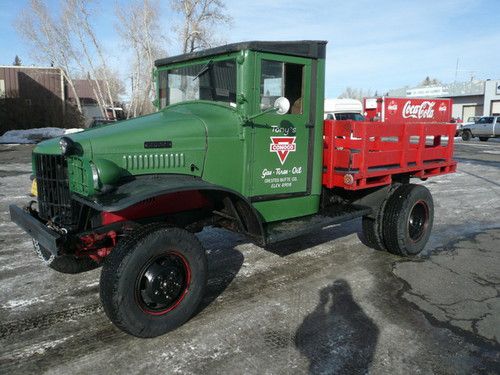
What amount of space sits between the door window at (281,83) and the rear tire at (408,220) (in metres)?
1.75

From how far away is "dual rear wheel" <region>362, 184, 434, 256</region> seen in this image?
5051 millimetres

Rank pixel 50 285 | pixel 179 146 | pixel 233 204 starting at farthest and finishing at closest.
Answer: pixel 50 285 < pixel 233 204 < pixel 179 146

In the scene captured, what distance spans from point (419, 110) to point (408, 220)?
1453 mm

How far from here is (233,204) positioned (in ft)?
12.6

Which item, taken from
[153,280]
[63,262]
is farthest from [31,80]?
[153,280]

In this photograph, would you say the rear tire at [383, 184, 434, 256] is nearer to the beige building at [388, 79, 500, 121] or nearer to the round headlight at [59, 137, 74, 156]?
the round headlight at [59, 137, 74, 156]

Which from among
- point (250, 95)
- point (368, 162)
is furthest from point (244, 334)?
point (368, 162)

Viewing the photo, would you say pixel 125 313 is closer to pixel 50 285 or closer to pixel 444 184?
pixel 50 285

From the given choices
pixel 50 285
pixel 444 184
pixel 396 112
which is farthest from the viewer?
pixel 444 184

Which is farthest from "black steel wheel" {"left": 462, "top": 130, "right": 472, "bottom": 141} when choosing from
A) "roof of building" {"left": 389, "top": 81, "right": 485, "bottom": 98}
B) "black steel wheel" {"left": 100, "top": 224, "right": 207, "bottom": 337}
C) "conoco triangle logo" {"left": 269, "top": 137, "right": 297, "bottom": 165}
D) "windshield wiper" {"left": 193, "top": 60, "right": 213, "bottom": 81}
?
"black steel wheel" {"left": 100, "top": 224, "right": 207, "bottom": 337}

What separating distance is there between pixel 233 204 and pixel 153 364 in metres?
1.49

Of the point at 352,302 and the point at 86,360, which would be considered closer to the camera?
the point at 86,360

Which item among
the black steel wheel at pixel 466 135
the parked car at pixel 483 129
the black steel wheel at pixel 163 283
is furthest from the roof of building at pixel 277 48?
the black steel wheel at pixel 466 135

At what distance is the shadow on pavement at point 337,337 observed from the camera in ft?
9.58
